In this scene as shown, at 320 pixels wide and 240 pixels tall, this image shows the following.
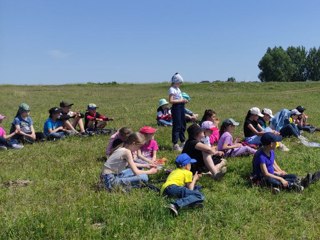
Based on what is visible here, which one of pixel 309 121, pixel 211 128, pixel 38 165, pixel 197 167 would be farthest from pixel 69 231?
pixel 309 121

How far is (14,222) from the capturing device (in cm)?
602

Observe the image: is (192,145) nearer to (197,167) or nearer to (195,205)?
(197,167)

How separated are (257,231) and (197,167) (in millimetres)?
3358

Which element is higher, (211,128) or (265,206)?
(211,128)

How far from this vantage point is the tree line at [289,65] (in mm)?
121875

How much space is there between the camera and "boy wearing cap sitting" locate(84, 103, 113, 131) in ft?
53.2

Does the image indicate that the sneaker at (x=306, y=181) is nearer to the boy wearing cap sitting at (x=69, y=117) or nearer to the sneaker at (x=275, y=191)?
the sneaker at (x=275, y=191)

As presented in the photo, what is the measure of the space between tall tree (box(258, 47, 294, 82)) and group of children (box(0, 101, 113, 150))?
11020cm

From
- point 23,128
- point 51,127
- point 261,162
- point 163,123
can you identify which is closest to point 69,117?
point 51,127

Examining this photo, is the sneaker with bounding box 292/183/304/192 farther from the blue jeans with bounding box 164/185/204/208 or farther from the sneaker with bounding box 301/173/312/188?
the blue jeans with bounding box 164/185/204/208

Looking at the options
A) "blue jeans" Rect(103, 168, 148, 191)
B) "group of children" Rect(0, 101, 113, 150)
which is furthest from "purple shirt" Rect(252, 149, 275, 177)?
"group of children" Rect(0, 101, 113, 150)

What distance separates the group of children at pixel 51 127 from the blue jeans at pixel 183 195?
8304 millimetres

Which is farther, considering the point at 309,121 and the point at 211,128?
the point at 309,121

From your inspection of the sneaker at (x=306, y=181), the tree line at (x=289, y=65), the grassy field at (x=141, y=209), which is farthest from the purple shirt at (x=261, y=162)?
the tree line at (x=289, y=65)
